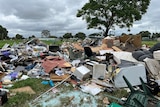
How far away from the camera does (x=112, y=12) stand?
2245 centimetres

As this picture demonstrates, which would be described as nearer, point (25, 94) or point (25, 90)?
point (25, 94)

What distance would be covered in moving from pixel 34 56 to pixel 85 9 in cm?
1595

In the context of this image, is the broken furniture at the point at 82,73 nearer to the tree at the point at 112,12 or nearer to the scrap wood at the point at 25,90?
the scrap wood at the point at 25,90

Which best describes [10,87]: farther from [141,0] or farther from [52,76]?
[141,0]

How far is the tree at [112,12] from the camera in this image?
21.7 m

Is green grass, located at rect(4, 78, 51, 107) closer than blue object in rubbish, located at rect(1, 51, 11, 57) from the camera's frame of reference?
Yes

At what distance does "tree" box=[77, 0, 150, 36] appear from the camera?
21.7m

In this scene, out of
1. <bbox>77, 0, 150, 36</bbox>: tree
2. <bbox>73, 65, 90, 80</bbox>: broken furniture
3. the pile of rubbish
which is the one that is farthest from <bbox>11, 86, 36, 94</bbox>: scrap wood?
<bbox>77, 0, 150, 36</bbox>: tree

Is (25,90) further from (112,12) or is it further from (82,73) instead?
(112,12)

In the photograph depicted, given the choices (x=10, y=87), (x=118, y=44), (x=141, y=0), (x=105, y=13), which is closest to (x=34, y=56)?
(x=10, y=87)

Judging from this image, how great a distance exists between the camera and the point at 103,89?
4902 mm

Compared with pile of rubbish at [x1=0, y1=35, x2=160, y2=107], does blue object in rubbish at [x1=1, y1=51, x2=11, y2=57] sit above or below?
above

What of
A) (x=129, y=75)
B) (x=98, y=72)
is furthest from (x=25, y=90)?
(x=129, y=75)

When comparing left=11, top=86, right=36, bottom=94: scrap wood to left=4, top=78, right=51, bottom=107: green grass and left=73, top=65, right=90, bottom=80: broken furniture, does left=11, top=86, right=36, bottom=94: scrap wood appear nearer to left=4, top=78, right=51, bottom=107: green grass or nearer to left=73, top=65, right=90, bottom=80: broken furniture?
left=4, top=78, right=51, bottom=107: green grass
